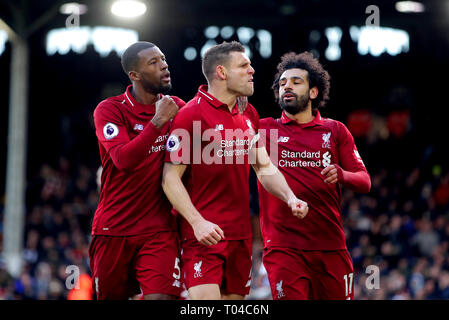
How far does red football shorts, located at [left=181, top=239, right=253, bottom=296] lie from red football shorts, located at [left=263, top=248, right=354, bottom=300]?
393 millimetres

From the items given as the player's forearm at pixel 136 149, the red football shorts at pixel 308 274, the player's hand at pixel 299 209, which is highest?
the player's forearm at pixel 136 149

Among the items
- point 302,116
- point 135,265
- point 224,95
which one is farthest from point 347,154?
point 135,265

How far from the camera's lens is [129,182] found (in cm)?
533

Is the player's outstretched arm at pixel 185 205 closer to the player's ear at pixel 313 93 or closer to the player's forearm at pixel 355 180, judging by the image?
the player's forearm at pixel 355 180

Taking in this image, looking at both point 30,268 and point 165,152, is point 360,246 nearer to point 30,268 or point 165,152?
point 30,268

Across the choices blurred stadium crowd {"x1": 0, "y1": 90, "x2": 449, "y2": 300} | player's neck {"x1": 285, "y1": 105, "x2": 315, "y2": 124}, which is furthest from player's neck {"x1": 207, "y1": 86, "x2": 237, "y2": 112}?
blurred stadium crowd {"x1": 0, "y1": 90, "x2": 449, "y2": 300}

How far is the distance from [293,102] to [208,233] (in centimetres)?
170

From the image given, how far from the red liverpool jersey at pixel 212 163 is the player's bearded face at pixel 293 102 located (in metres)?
0.80

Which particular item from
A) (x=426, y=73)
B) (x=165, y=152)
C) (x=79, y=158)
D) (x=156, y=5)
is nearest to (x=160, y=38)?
(x=156, y=5)

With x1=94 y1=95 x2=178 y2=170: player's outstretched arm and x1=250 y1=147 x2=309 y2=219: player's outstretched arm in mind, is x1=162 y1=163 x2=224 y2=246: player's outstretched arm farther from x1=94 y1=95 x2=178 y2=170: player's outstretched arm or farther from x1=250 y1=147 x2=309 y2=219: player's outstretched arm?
x1=250 y1=147 x2=309 y2=219: player's outstretched arm

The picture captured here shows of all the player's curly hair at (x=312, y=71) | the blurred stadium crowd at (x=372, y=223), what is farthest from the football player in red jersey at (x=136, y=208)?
the blurred stadium crowd at (x=372, y=223)

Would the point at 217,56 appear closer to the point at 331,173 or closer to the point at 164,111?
the point at 164,111

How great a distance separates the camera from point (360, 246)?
14.8m

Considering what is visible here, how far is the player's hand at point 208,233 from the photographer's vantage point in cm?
481
